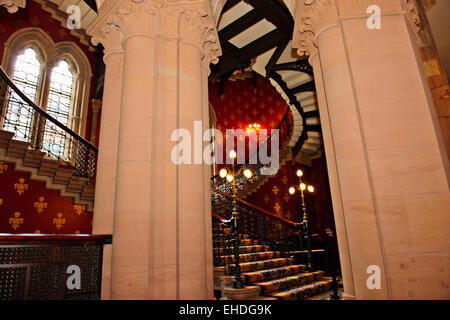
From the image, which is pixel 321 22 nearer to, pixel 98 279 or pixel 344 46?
pixel 344 46

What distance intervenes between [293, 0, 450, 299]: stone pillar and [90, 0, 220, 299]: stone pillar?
1.40 meters

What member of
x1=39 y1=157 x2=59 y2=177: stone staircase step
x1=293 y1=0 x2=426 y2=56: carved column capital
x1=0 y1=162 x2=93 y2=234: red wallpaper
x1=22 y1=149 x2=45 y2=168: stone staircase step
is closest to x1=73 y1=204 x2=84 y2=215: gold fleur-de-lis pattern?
x1=0 y1=162 x2=93 y2=234: red wallpaper

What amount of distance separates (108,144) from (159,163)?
76cm

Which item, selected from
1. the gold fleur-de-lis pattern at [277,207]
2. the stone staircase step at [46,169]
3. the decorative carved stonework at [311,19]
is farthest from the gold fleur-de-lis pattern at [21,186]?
the gold fleur-de-lis pattern at [277,207]

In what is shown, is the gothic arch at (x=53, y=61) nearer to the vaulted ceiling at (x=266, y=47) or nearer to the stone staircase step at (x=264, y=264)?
the vaulted ceiling at (x=266, y=47)

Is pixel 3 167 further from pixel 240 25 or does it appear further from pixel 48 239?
pixel 240 25

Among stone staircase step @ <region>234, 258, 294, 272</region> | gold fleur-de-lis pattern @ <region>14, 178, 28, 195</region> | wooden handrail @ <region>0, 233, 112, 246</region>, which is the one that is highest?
gold fleur-de-lis pattern @ <region>14, 178, 28, 195</region>

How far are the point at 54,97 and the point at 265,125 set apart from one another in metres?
8.46

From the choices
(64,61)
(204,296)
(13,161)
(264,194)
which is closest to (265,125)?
(264,194)

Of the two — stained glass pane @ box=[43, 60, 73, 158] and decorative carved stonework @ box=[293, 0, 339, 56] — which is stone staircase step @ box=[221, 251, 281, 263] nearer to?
decorative carved stonework @ box=[293, 0, 339, 56]

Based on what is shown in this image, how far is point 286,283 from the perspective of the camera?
17.2 feet

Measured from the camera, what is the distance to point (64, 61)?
10.4 metres

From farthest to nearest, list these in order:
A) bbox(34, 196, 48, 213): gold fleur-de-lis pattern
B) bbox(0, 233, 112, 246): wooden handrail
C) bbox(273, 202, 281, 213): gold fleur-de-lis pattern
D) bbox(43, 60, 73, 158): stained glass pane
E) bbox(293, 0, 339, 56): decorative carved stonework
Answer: bbox(273, 202, 281, 213): gold fleur-de-lis pattern < bbox(43, 60, 73, 158): stained glass pane < bbox(34, 196, 48, 213): gold fleur-de-lis pattern < bbox(293, 0, 339, 56): decorative carved stonework < bbox(0, 233, 112, 246): wooden handrail

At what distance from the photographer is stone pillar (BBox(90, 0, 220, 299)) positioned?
2.56 metres
